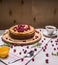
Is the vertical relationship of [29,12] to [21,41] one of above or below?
above

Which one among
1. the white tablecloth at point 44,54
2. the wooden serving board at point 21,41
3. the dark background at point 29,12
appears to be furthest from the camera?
the dark background at point 29,12

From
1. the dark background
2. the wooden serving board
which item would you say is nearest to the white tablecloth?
the wooden serving board

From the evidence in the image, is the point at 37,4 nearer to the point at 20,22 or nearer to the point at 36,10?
the point at 36,10

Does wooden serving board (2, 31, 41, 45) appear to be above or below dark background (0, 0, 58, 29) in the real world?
below

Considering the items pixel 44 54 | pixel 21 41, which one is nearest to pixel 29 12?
pixel 21 41

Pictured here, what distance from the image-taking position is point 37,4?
1.66 meters

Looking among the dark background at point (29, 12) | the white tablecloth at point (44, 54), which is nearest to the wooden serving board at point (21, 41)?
the white tablecloth at point (44, 54)

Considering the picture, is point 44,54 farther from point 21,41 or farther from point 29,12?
point 29,12

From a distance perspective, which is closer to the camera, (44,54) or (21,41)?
(44,54)

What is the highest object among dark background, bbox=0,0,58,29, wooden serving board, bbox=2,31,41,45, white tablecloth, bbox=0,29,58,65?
dark background, bbox=0,0,58,29

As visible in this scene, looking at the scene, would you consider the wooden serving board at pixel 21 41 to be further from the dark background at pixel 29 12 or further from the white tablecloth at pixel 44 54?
the dark background at pixel 29 12

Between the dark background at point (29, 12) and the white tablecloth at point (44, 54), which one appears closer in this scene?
the white tablecloth at point (44, 54)

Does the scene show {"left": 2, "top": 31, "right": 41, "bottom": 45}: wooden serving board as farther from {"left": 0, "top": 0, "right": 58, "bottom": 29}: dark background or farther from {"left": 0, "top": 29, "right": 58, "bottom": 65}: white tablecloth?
{"left": 0, "top": 0, "right": 58, "bottom": 29}: dark background

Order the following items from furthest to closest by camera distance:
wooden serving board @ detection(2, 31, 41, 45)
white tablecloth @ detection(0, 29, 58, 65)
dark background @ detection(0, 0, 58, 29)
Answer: dark background @ detection(0, 0, 58, 29) → wooden serving board @ detection(2, 31, 41, 45) → white tablecloth @ detection(0, 29, 58, 65)
